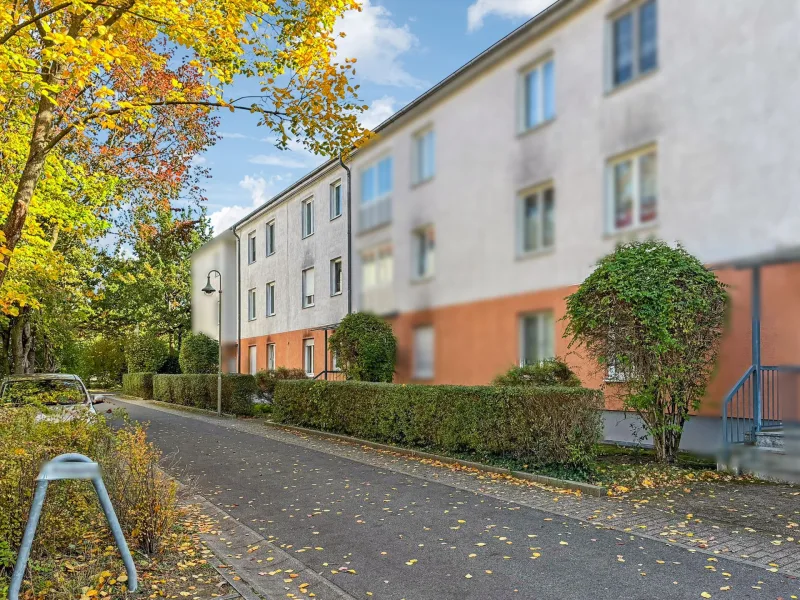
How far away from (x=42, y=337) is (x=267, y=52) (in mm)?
14503

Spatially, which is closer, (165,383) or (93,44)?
(93,44)

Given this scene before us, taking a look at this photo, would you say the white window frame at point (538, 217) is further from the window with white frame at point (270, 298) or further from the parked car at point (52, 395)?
the window with white frame at point (270, 298)

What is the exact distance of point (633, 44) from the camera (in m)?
11.8

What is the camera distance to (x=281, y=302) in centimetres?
2942

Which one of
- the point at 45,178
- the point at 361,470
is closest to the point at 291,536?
the point at 361,470

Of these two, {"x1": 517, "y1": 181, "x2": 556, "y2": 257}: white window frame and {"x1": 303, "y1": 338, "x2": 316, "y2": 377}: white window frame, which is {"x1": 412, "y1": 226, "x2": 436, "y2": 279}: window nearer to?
{"x1": 517, "y1": 181, "x2": 556, "y2": 257}: white window frame

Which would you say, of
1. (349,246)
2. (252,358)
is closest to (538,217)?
(349,246)

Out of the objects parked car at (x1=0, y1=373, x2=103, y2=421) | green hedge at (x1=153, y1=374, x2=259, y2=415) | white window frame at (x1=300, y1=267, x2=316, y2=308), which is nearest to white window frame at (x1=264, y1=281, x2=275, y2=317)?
white window frame at (x1=300, y1=267, x2=316, y2=308)

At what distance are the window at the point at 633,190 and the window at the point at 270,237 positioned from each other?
2109 cm

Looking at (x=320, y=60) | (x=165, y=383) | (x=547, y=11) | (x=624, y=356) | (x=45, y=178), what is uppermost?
(x=547, y=11)

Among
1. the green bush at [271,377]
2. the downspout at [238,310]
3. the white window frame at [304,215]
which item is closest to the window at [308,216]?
the white window frame at [304,215]

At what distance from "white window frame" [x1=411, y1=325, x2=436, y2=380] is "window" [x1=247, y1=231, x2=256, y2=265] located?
55.9ft

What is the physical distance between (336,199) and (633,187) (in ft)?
49.2

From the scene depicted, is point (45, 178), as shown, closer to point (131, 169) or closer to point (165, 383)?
point (131, 169)
